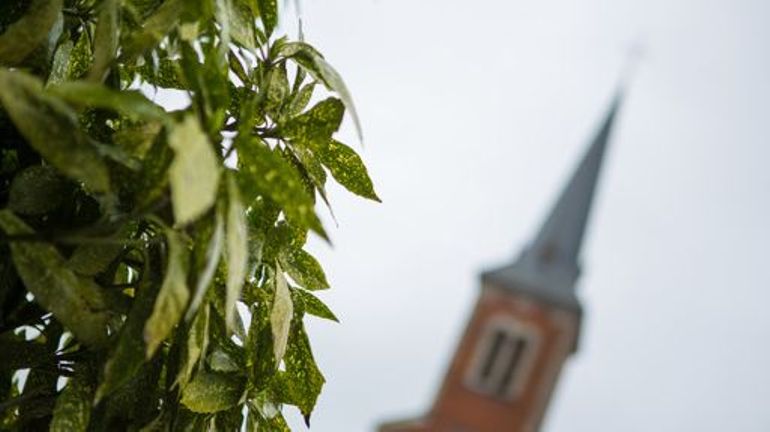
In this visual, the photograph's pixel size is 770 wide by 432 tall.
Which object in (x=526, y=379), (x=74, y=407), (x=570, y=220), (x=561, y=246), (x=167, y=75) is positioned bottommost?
(x=74, y=407)

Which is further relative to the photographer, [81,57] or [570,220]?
[570,220]

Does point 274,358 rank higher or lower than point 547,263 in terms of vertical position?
lower

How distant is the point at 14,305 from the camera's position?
1.80 ft

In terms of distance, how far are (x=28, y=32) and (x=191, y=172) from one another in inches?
8.0

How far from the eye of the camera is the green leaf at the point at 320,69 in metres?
0.53

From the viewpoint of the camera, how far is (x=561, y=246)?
2230cm

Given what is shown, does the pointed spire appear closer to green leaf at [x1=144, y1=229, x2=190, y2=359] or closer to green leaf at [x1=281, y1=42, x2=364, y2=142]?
green leaf at [x1=281, y1=42, x2=364, y2=142]

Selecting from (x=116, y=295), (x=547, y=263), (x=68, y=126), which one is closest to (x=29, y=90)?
(x=68, y=126)

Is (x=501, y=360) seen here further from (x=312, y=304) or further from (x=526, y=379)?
(x=312, y=304)

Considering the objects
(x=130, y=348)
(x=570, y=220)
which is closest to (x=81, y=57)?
(x=130, y=348)

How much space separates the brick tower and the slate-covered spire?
2cm

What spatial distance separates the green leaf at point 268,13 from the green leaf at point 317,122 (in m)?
0.07

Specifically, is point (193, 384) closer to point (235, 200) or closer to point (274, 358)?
point (274, 358)

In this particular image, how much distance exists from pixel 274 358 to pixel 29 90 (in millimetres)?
235
